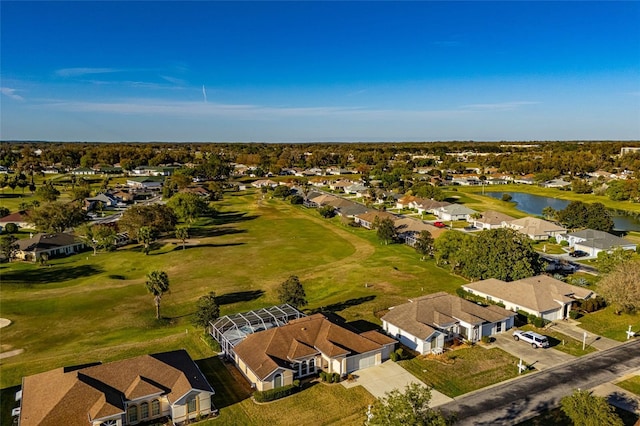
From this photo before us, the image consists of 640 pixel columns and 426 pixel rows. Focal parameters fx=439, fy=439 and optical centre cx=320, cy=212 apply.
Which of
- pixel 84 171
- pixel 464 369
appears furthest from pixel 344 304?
pixel 84 171

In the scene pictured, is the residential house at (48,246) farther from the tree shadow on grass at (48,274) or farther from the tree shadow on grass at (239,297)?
the tree shadow on grass at (239,297)

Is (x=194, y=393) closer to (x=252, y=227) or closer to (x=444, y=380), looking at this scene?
(x=444, y=380)

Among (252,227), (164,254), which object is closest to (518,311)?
(164,254)

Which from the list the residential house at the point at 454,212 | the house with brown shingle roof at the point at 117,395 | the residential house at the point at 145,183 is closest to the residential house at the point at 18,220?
the residential house at the point at 145,183

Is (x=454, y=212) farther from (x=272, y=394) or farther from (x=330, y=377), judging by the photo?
(x=272, y=394)

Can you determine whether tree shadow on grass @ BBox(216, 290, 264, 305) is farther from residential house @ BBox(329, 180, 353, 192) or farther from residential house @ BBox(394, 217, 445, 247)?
residential house @ BBox(329, 180, 353, 192)
